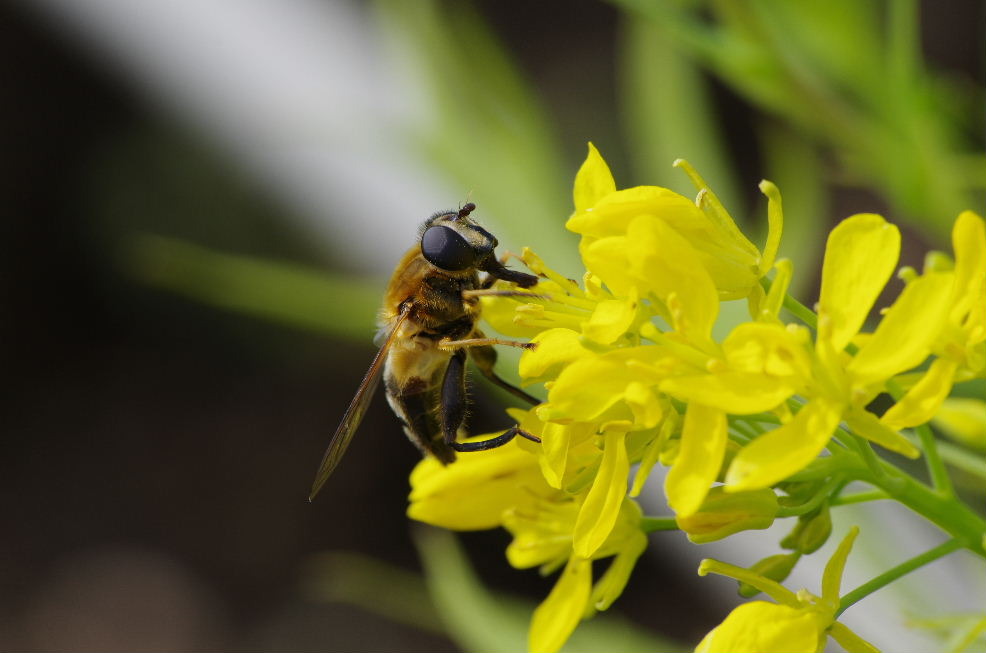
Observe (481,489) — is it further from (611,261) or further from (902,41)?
(902,41)

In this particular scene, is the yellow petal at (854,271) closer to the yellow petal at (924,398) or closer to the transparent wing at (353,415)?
the yellow petal at (924,398)

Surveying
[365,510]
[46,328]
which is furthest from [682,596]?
[46,328]

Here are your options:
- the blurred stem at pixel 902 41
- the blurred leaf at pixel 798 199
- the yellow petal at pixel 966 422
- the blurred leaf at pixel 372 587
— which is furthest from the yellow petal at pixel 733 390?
the blurred leaf at pixel 372 587

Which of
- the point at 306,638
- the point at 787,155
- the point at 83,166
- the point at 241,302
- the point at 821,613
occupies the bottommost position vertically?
the point at 306,638

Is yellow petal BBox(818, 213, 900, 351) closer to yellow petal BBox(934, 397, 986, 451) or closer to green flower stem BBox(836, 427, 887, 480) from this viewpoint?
green flower stem BBox(836, 427, 887, 480)

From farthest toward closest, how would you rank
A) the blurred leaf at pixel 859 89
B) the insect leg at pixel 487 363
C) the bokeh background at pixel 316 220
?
the bokeh background at pixel 316 220
the blurred leaf at pixel 859 89
the insect leg at pixel 487 363

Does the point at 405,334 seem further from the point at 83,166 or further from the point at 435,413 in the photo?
the point at 83,166
